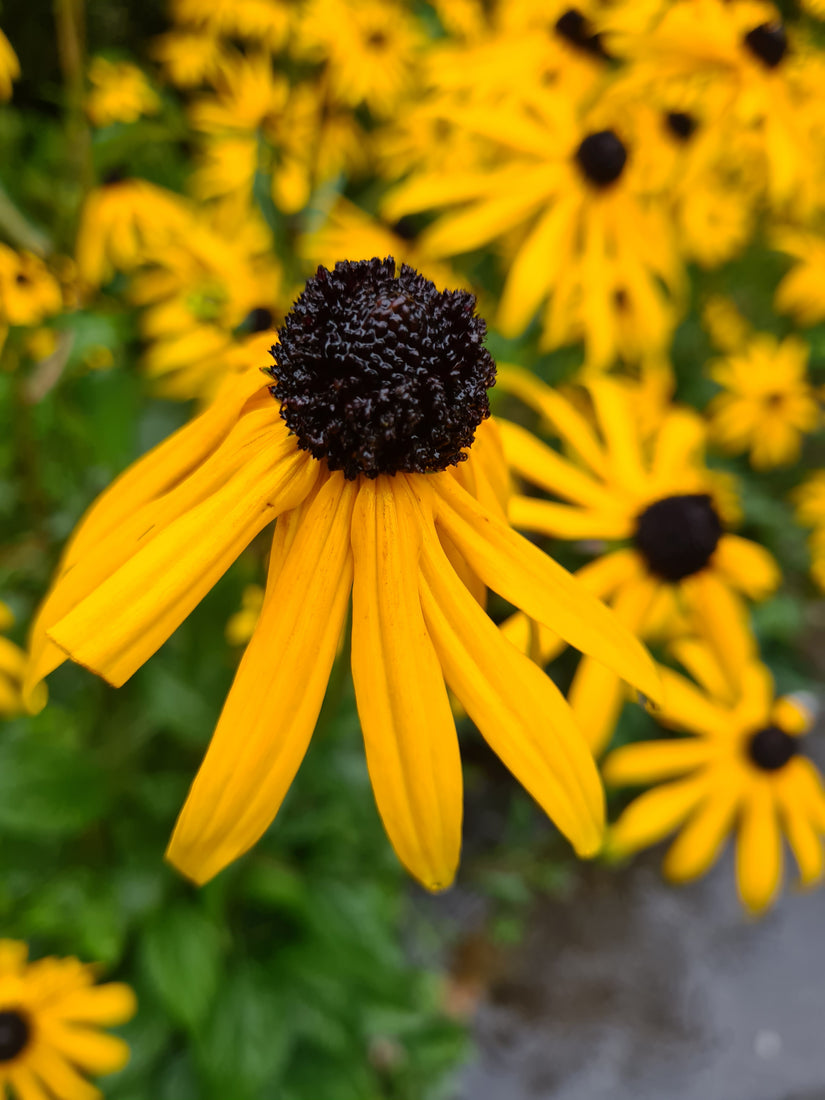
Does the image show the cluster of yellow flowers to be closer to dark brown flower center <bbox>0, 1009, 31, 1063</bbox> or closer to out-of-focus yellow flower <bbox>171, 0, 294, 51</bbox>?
out-of-focus yellow flower <bbox>171, 0, 294, 51</bbox>

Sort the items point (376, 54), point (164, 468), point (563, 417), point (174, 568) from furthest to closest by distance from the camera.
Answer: point (376, 54), point (563, 417), point (164, 468), point (174, 568)

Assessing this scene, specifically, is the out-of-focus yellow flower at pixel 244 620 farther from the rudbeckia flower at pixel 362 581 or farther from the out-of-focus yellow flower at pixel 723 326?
the out-of-focus yellow flower at pixel 723 326

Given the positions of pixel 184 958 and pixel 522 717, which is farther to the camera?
pixel 184 958

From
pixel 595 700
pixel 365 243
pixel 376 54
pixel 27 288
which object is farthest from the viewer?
pixel 376 54

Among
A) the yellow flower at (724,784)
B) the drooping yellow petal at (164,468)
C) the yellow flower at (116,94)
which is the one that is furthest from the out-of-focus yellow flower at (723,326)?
the drooping yellow petal at (164,468)

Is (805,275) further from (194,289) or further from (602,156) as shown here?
(194,289)

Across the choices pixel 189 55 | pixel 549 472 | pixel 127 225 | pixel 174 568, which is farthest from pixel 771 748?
pixel 189 55

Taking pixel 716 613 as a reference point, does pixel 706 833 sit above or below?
below

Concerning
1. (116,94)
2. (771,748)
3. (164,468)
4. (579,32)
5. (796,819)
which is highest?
(116,94)
